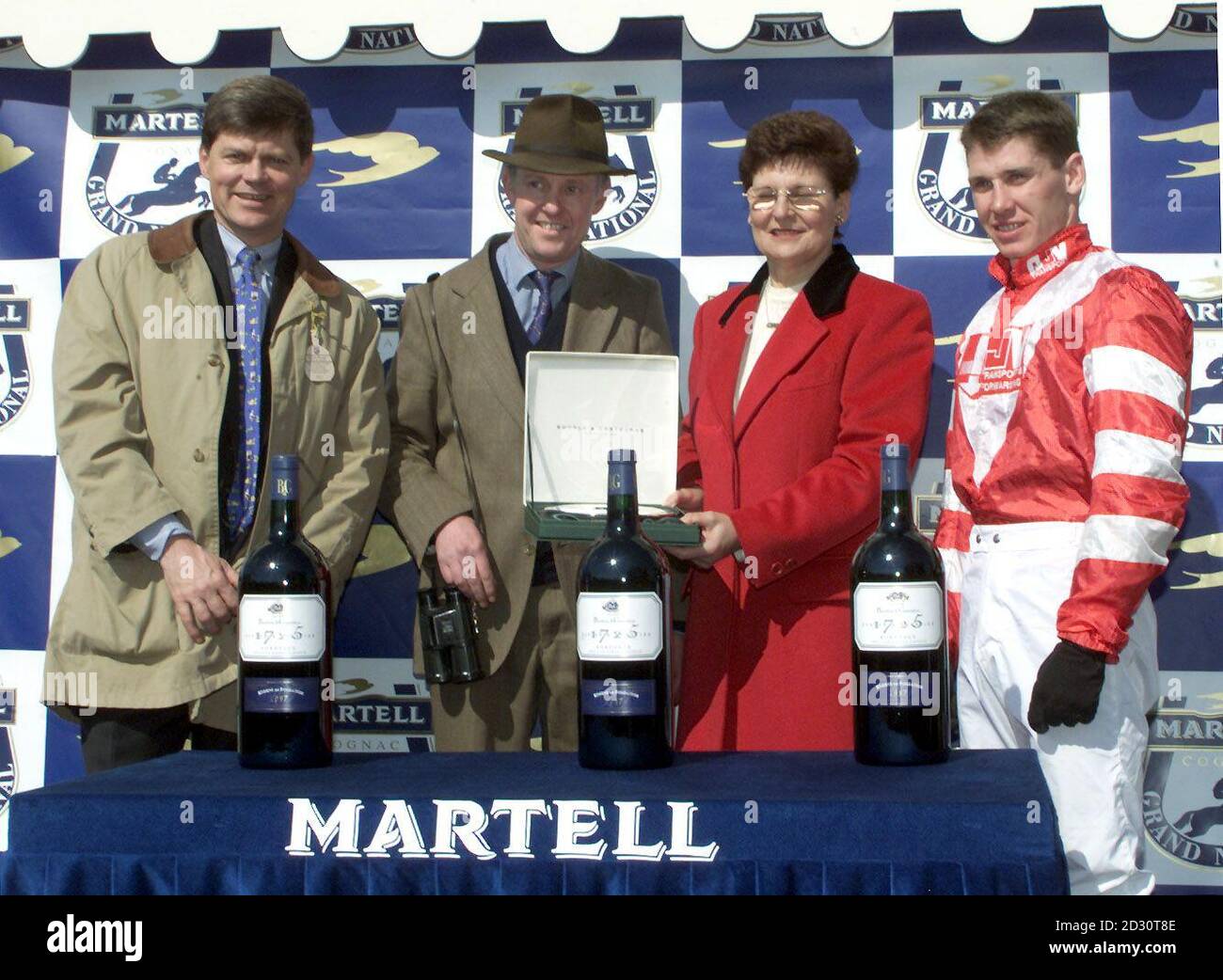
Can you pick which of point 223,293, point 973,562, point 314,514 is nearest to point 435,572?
point 314,514

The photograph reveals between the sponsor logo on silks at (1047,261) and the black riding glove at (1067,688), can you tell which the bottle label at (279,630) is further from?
the sponsor logo on silks at (1047,261)

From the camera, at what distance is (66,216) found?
321cm

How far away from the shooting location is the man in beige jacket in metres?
2.47

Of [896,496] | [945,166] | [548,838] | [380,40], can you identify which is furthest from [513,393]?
[548,838]

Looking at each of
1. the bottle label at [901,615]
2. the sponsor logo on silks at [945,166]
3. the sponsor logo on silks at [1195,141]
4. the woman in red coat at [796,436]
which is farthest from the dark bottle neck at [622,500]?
the sponsor logo on silks at [1195,141]

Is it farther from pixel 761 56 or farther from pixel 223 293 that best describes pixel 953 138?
pixel 223 293

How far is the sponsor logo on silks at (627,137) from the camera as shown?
3121mm

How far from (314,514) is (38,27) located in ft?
4.26

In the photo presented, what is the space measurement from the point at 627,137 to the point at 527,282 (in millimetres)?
531

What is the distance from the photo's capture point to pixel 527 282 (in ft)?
9.34

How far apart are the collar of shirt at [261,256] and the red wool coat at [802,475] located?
96 centimetres

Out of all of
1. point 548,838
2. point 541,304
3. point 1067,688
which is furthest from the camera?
point 541,304

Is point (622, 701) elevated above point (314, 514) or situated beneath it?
situated beneath
